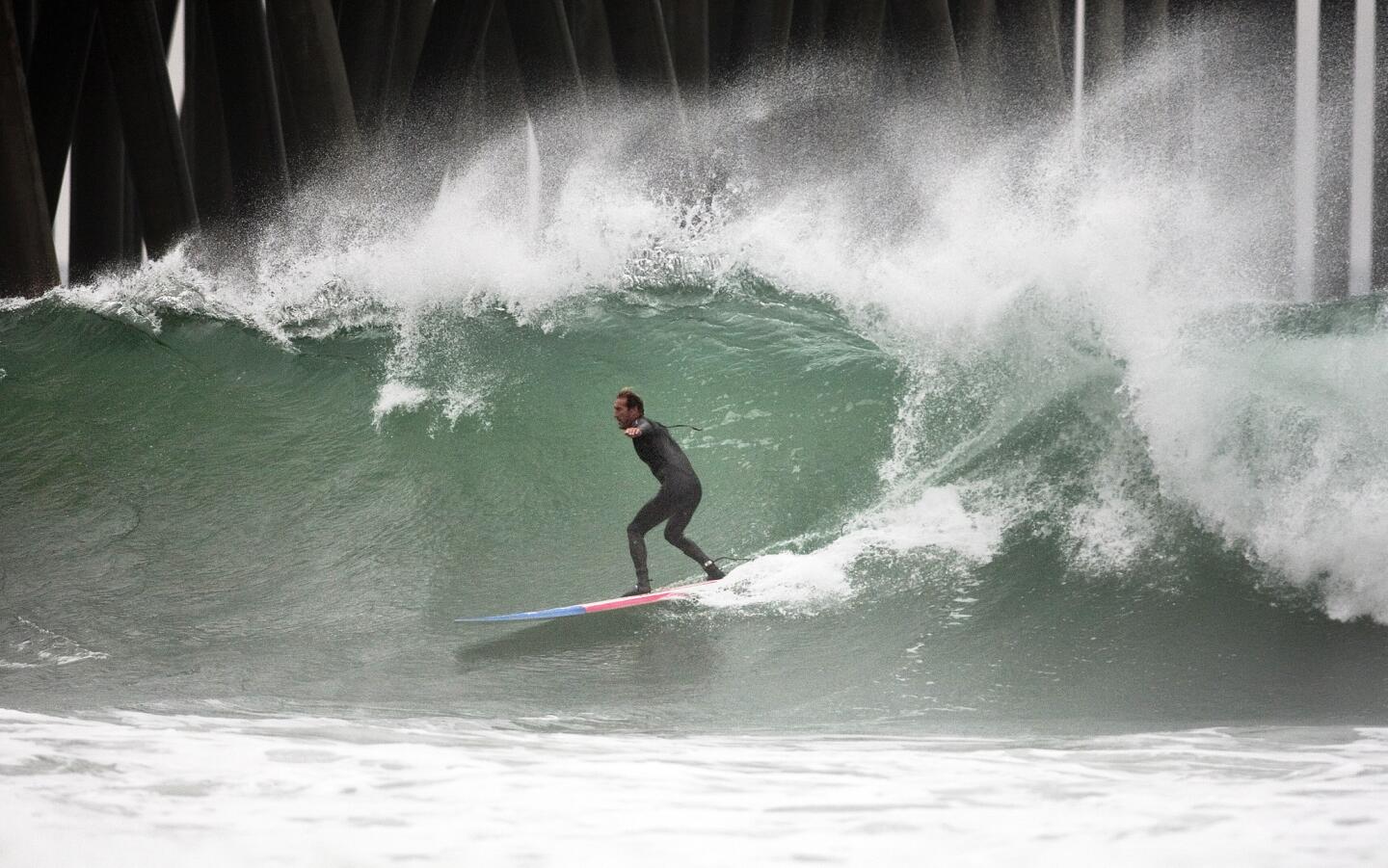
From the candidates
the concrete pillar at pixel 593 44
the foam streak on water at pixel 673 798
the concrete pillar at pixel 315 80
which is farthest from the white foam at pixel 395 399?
the concrete pillar at pixel 593 44

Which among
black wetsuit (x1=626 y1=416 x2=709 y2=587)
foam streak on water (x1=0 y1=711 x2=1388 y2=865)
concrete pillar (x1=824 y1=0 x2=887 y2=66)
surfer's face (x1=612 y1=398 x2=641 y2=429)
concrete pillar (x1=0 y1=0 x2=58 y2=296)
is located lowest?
foam streak on water (x1=0 y1=711 x2=1388 y2=865)

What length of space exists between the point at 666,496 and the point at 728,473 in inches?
48.4

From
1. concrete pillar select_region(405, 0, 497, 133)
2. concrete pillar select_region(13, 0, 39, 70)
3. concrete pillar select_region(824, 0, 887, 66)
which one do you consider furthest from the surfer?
concrete pillar select_region(13, 0, 39, 70)

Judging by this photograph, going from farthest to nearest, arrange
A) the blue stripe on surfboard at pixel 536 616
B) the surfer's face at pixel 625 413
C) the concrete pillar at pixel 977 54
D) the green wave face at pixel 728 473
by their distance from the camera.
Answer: the concrete pillar at pixel 977 54
the surfer's face at pixel 625 413
the blue stripe on surfboard at pixel 536 616
the green wave face at pixel 728 473

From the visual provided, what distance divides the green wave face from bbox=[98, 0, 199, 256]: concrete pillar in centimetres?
143

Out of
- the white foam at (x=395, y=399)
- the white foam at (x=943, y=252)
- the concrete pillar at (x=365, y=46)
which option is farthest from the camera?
the concrete pillar at (x=365, y=46)

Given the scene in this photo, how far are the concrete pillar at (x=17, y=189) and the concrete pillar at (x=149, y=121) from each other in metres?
0.77

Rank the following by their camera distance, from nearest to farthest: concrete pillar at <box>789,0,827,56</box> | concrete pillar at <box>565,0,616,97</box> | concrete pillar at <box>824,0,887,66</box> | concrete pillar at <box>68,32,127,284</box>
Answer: concrete pillar at <box>68,32,127,284</box>, concrete pillar at <box>565,0,616,97</box>, concrete pillar at <box>824,0,887,66</box>, concrete pillar at <box>789,0,827,56</box>

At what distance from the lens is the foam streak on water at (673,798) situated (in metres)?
2.78

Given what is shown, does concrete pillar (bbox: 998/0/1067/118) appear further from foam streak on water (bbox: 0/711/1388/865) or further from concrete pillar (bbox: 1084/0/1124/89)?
foam streak on water (bbox: 0/711/1388/865)

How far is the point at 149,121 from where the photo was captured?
1079cm

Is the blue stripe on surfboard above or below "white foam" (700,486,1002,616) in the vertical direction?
below

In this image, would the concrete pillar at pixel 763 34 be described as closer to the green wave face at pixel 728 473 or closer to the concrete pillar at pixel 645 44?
the concrete pillar at pixel 645 44

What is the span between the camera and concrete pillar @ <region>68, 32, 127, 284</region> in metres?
12.2
